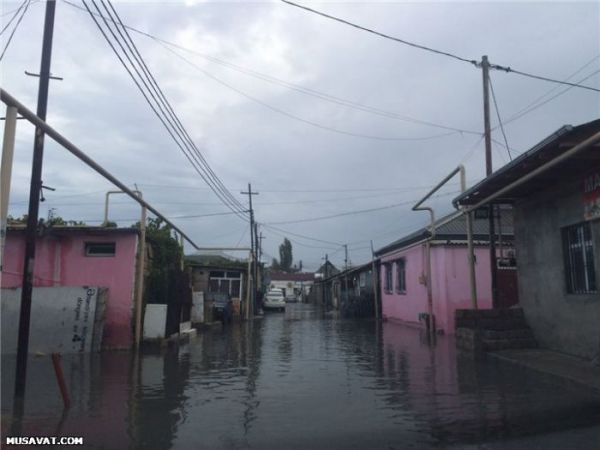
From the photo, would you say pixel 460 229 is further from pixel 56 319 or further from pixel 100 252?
pixel 56 319

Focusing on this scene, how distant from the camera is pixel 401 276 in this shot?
25.5 m

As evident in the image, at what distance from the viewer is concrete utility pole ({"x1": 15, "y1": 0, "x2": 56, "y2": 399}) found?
7.77 m

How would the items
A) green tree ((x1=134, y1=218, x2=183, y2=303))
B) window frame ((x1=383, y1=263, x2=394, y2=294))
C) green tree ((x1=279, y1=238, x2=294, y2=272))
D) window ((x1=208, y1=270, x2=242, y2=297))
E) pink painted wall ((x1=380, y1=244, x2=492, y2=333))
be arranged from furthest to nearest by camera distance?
green tree ((x1=279, y1=238, x2=294, y2=272)) < window ((x1=208, y1=270, x2=242, y2=297)) < window frame ((x1=383, y1=263, x2=394, y2=294)) < pink painted wall ((x1=380, y1=244, x2=492, y2=333)) < green tree ((x1=134, y1=218, x2=183, y2=303))

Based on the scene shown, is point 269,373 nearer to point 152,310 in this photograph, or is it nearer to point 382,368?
point 382,368

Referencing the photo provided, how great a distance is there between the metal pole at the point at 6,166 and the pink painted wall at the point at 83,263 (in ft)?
29.0

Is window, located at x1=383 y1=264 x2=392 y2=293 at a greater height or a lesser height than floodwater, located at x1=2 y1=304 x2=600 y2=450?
greater

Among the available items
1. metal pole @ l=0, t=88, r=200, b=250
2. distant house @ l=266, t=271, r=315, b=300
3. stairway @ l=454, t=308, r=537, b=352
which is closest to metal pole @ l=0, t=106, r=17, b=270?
metal pole @ l=0, t=88, r=200, b=250

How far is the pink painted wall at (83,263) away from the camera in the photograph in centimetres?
1549

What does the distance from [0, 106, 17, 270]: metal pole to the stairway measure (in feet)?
31.9

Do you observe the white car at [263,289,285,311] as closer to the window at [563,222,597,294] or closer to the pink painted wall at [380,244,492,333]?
the pink painted wall at [380,244,492,333]

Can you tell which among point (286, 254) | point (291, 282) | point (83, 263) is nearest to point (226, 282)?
point (83, 263)

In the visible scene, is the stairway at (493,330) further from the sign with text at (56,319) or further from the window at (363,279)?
the window at (363,279)

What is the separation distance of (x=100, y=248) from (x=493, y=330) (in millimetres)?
10662

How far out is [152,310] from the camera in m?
16.2
